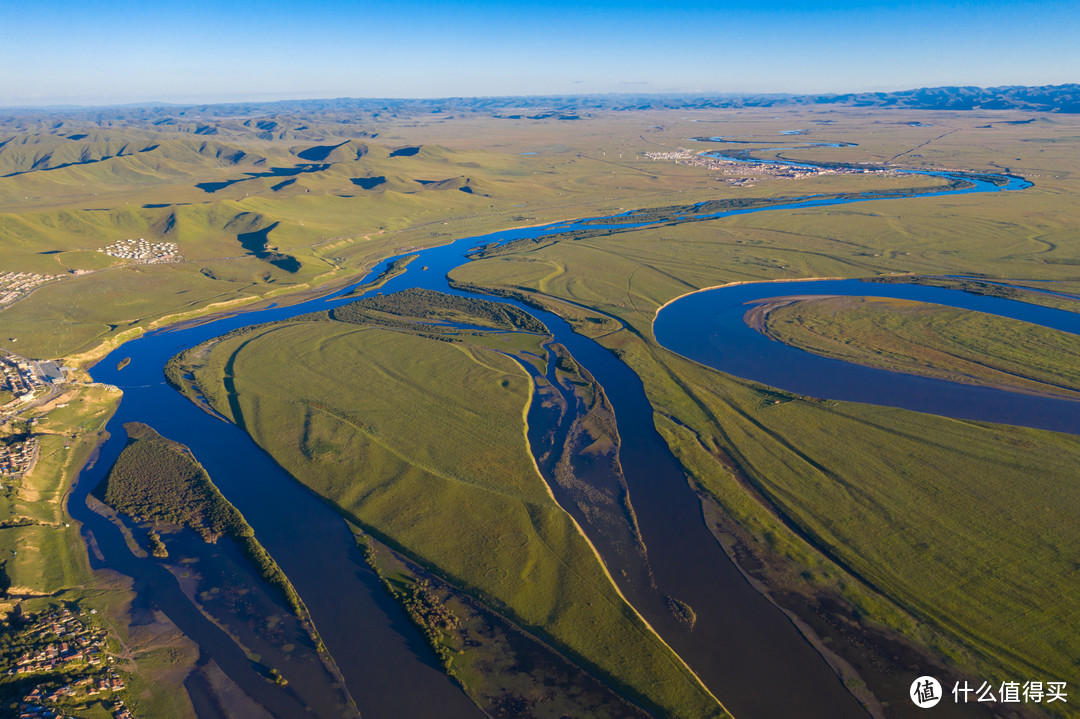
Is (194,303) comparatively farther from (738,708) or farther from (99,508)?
(738,708)

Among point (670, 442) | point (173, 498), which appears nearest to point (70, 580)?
point (173, 498)

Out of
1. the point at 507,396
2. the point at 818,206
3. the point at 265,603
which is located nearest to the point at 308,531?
the point at 265,603

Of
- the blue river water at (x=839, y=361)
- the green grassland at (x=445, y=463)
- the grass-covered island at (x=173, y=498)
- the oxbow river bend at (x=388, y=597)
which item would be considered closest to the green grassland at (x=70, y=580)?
the oxbow river bend at (x=388, y=597)

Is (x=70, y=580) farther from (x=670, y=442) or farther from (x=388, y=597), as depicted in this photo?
(x=670, y=442)

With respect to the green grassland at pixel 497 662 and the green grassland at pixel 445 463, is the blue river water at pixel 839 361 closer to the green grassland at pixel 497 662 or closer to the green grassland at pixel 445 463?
the green grassland at pixel 445 463

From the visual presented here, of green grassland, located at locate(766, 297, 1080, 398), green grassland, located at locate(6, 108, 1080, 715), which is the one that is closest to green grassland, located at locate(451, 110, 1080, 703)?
green grassland, located at locate(6, 108, 1080, 715)

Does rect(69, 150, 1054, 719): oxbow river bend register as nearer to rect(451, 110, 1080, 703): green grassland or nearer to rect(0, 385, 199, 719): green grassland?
rect(0, 385, 199, 719): green grassland

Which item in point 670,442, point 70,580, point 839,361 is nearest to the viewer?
point 70,580
